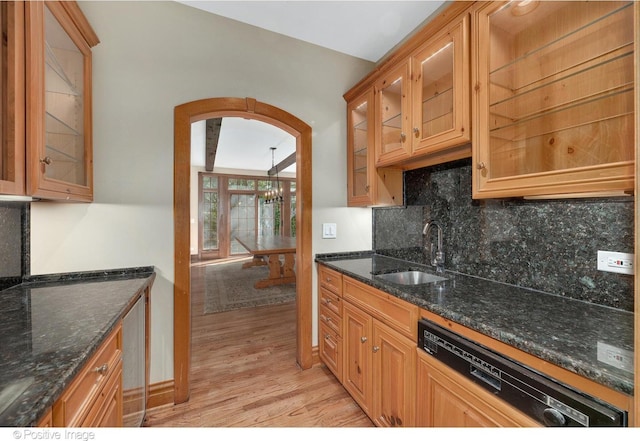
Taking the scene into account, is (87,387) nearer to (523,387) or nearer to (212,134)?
(523,387)

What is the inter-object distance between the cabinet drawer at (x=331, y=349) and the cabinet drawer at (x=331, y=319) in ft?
0.10

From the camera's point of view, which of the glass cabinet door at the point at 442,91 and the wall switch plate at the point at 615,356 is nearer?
the wall switch plate at the point at 615,356

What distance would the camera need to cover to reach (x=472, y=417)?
3.15ft

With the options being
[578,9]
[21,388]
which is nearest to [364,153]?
[578,9]

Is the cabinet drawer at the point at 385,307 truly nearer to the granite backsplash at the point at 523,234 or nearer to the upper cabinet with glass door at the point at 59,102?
the granite backsplash at the point at 523,234

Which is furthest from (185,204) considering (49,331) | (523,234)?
(523,234)

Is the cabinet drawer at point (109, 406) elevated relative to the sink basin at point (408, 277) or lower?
lower

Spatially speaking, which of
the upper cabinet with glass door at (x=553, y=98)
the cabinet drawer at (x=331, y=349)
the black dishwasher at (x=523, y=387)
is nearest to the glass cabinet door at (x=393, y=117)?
the upper cabinet with glass door at (x=553, y=98)

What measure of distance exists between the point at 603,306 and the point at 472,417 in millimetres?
761

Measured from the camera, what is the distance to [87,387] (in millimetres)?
829

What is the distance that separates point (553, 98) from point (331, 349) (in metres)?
2.10

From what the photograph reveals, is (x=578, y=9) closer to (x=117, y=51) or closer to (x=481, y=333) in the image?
(x=481, y=333)

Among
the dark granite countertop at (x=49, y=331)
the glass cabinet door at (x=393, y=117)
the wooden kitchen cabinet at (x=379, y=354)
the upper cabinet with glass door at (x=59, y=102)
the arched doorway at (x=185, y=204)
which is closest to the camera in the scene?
the dark granite countertop at (x=49, y=331)

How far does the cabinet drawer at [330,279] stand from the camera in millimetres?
1975
